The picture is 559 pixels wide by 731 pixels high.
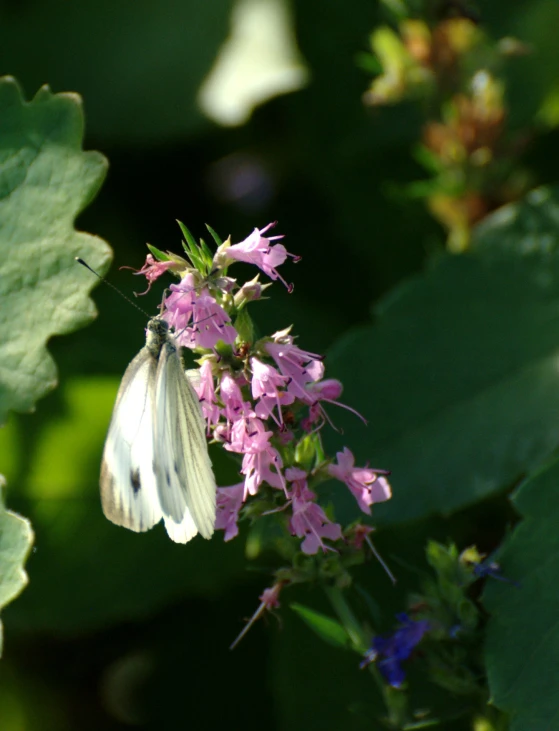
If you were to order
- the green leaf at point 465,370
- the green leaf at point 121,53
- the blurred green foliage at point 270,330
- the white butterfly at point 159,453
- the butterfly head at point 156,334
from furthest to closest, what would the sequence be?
the green leaf at point 121,53 → the blurred green foliage at point 270,330 → the green leaf at point 465,370 → the butterfly head at point 156,334 → the white butterfly at point 159,453

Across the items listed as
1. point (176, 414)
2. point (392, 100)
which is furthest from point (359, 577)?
point (392, 100)

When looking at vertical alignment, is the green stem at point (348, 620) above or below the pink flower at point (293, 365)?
below

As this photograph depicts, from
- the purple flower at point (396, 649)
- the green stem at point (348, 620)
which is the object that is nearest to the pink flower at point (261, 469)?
the green stem at point (348, 620)

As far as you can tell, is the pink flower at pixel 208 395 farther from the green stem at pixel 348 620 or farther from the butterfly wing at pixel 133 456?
the green stem at pixel 348 620

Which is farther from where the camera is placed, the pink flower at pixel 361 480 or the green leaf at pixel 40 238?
the green leaf at pixel 40 238

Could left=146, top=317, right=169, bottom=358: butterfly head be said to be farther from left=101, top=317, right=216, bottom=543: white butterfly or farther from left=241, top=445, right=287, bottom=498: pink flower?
left=241, top=445, right=287, bottom=498: pink flower

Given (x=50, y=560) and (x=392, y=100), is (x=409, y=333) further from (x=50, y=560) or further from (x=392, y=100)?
(x=50, y=560)

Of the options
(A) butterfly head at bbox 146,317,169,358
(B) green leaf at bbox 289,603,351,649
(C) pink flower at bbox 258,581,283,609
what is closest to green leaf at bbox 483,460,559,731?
(B) green leaf at bbox 289,603,351,649
